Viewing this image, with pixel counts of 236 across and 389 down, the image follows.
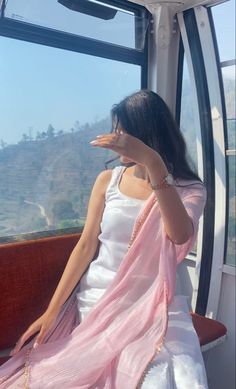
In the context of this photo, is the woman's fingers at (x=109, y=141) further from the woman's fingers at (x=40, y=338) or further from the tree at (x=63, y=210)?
the tree at (x=63, y=210)

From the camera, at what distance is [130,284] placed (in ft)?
5.13

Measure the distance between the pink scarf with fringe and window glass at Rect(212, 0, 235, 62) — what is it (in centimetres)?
110

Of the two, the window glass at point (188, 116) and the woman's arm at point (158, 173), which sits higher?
the window glass at point (188, 116)

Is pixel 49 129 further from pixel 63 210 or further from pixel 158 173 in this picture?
pixel 158 173

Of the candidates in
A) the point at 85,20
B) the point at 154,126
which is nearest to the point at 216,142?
the point at 154,126

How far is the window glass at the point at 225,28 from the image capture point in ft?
7.52

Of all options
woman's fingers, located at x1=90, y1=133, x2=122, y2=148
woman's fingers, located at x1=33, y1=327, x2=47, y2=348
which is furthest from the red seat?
woman's fingers, located at x1=90, y1=133, x2=122, y2=148

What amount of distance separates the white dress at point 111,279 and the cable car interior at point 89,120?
37 cm

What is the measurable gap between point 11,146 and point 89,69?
2.22 feet

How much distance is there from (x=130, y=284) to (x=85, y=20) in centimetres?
151

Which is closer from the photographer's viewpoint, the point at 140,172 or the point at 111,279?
the point at 111,279

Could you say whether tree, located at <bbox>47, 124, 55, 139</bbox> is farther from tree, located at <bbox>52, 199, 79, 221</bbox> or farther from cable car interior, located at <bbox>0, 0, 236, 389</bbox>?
tree, located at <bbox>52, 199, 79, 221</bbox>

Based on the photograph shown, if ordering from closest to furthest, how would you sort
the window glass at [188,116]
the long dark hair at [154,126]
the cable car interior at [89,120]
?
the long dark hair at [154,126], the cable car interior at [89,120], the window glass at [188,116]

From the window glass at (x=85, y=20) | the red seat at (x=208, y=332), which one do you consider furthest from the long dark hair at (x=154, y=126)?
the red seat at (x=208, y=332)
